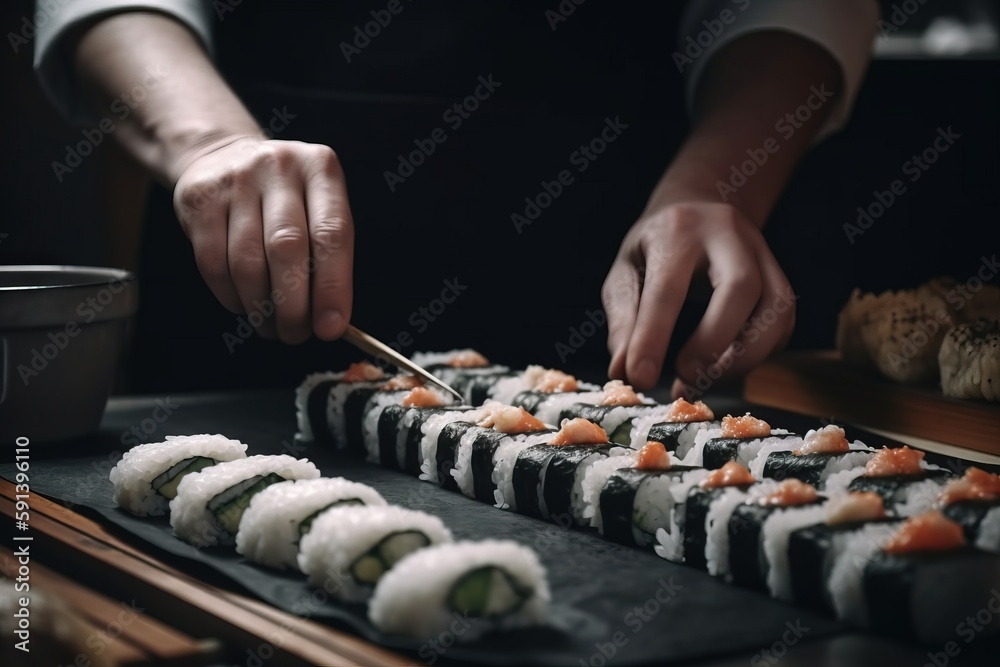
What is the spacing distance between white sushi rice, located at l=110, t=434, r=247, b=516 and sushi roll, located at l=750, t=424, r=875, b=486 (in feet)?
3.07

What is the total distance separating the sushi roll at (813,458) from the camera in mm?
1789

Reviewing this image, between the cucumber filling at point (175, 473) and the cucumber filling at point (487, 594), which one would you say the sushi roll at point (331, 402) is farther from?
the cucumber filling at point (487, 594)

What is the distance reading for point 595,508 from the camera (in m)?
1.74

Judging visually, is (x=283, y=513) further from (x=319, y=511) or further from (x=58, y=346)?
(x=58, y=346)

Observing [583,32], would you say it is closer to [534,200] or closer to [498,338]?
[534,200]

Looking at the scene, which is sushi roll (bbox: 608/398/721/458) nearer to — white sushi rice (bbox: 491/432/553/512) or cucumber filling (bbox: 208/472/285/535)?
white sushi rice (bbox: 491/432/553/512)

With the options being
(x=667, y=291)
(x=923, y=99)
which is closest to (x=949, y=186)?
(x=923, y=99)

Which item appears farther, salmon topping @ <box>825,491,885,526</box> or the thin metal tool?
the thin metal tool

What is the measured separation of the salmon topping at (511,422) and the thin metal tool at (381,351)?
15.0 inches

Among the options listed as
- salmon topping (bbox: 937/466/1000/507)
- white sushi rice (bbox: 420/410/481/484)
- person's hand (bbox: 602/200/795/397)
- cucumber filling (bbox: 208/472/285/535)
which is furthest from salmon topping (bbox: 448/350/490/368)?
salmon topping (bbox: 937/466/1000/507)

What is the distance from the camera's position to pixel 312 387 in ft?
8.21

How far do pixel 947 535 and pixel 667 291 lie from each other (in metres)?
1.17

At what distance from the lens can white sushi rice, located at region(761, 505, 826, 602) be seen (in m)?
1.44

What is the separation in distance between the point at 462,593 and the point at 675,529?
1.51 ft
